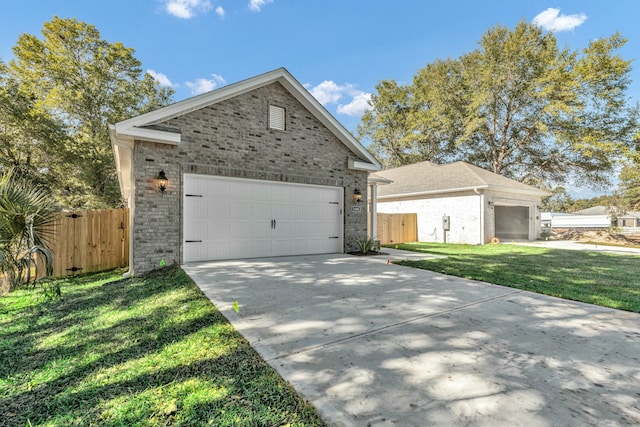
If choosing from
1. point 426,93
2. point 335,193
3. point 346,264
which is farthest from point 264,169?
point 426,93

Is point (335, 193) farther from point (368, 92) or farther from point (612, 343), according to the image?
point (368, 92)

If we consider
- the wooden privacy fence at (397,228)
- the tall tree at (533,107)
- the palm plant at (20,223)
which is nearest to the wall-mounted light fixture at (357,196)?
the wooden privacy fence at (397,228)

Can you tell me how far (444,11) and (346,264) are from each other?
14.0 m

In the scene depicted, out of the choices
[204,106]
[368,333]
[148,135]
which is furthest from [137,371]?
[204,106]

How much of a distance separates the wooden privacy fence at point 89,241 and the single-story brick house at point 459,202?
1094 centimetres

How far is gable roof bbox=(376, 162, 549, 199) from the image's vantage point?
14531mm

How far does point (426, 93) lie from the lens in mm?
28047

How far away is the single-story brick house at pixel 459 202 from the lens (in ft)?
46.6

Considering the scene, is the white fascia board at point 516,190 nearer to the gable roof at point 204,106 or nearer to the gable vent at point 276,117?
the gable roof at point 204,106

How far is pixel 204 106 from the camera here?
743cm

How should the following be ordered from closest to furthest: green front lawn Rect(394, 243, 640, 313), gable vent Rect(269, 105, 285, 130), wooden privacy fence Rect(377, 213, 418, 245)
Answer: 1. green front lawn Rect(394, 243, 640, 313)
2. gable vent Rect(269, 105, 285, 130)
3. wooden privacy fence Rect(377, 213, 418, 245)

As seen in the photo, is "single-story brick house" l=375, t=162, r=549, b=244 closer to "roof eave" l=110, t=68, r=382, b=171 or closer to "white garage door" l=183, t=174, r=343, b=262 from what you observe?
"roof eave" l=110, t=68, r=382, b=171

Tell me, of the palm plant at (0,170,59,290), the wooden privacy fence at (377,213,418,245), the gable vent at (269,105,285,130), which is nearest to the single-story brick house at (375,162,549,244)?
the wooden privacy fence at (377,213,418,245)

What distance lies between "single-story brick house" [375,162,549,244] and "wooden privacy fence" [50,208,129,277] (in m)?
10.9
